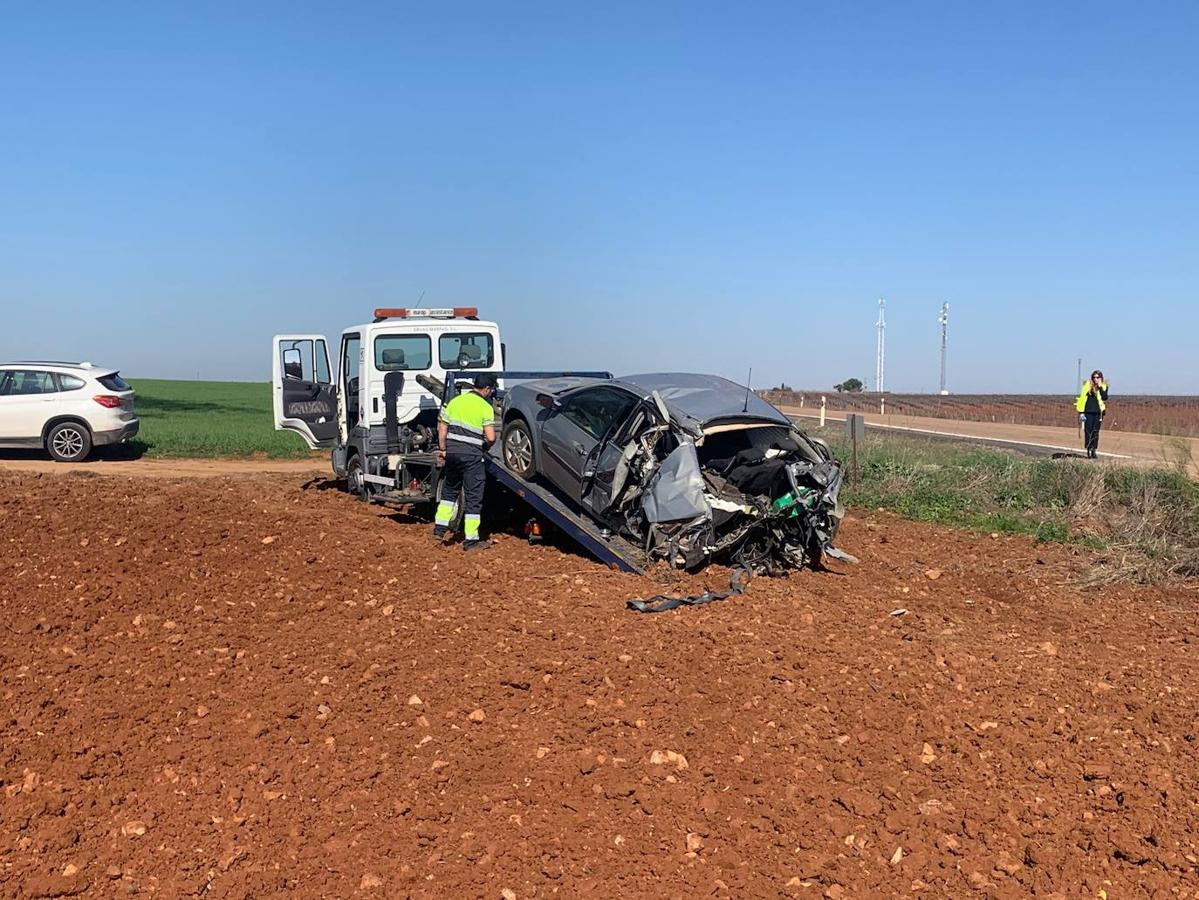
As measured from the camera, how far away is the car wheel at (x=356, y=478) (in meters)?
12.7

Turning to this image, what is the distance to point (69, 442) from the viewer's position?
18484 millimetres

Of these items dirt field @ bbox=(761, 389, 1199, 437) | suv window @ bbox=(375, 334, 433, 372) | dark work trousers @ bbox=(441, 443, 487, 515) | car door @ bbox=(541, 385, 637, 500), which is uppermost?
suv window @ bbox=(375, 334, 433, 372)

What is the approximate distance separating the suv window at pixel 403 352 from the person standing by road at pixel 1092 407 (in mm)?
13549

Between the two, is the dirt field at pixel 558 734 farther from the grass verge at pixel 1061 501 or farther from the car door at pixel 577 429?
the grass verge at pixel 1061 501

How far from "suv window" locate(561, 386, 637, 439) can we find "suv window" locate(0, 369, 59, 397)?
40.5 feet

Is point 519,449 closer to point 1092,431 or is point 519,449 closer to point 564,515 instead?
point 564,515

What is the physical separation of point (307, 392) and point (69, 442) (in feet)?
22.7

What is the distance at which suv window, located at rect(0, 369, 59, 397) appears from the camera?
59.8ft

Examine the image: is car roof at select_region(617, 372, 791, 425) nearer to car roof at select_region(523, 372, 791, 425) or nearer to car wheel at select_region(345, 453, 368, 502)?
Answer: car roof at select_region(523, 372, 791, 425)

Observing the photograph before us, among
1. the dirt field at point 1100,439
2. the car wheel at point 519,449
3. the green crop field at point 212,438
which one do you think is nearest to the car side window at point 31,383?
the green crop field at point 212,438

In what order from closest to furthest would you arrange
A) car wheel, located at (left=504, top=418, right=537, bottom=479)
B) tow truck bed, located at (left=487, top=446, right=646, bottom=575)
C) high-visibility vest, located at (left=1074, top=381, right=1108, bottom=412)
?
tow truck bed, located at (left=487, top=446, right=646, bottom=575), car wheel, located at (left=504, top=418, right=537, bottom=479), high-visibility vest, located at (left=1074, top=381, right=1108, bottom=412)

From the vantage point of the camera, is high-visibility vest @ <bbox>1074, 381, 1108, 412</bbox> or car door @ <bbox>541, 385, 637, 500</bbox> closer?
car door @ <bbox>541, 385, 637, 500</bbox>

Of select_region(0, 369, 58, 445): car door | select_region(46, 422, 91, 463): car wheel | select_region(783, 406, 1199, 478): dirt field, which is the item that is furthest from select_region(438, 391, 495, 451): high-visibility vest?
select_region(0, 369, 58, 445): car door

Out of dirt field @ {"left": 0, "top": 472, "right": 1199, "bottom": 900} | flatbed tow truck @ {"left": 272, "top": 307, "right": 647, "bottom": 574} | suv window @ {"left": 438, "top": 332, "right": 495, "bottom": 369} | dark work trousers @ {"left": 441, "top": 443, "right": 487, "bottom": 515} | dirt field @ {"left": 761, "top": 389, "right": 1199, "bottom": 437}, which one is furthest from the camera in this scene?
dirt field @ {"left": 761, "top": 389, "right": 1199, "bottom": 437}
